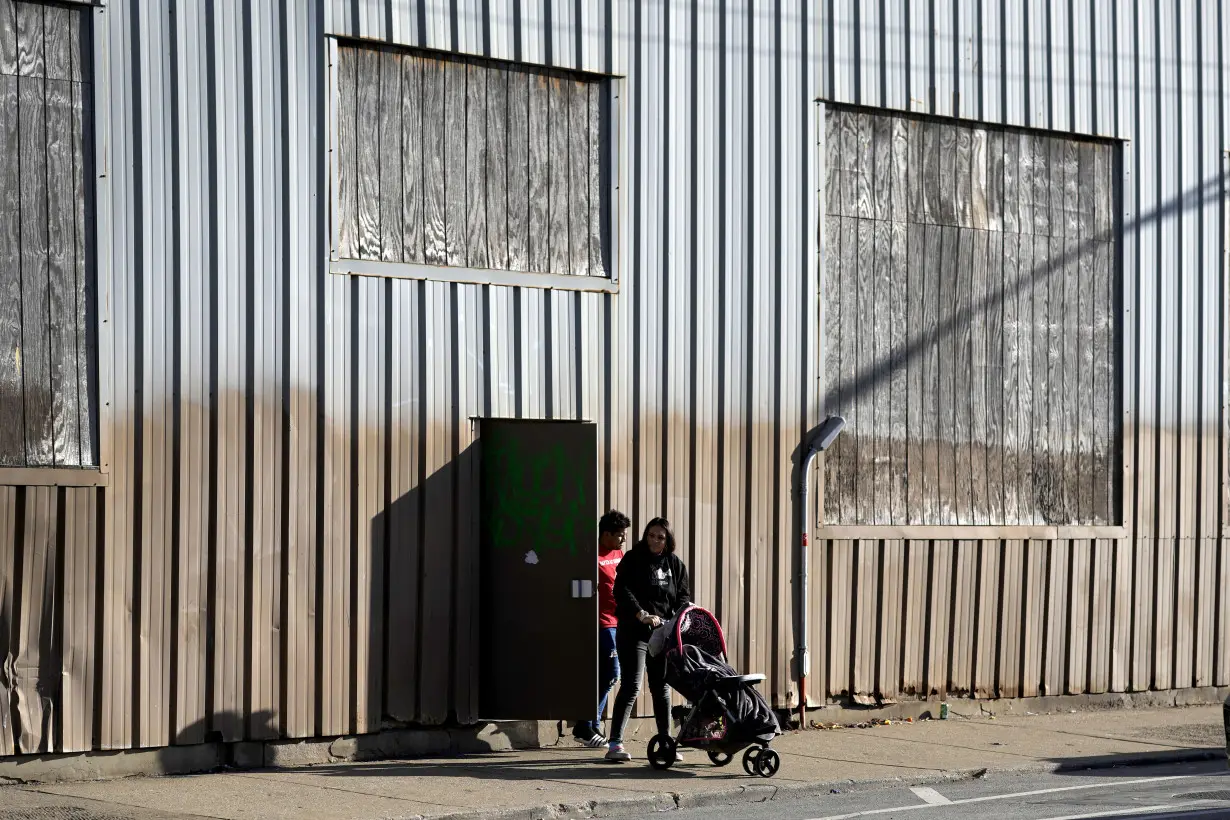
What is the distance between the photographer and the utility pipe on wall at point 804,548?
14531 mm

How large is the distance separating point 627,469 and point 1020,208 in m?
5.01

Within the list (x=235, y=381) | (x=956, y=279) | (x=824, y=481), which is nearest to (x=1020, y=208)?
(x=956, y=279)

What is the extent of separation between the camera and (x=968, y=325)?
15898 millimetres

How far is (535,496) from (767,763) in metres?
2.59

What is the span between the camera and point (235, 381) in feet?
39.5

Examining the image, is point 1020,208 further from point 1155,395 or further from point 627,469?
point 627,469

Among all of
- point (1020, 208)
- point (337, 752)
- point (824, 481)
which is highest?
point (1020, 208)

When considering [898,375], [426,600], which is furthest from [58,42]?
[898,375]

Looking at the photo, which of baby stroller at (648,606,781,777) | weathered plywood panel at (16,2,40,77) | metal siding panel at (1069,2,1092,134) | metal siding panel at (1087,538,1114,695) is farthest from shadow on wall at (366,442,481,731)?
metal siding panel at (1069,2,1092,134)

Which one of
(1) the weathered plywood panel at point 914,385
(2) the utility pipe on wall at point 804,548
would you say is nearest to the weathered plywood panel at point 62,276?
(2) the utility pipe on wall at point 804,548

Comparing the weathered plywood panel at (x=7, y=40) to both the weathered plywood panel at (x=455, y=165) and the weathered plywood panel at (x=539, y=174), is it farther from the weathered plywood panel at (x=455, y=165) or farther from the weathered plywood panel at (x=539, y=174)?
the weathered plywood panel at (x=539, y=174)

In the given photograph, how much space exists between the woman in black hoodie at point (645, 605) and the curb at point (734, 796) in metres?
1.19

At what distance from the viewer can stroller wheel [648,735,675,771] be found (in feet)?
39.2

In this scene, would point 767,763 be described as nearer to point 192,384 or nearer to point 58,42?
point 192,384
